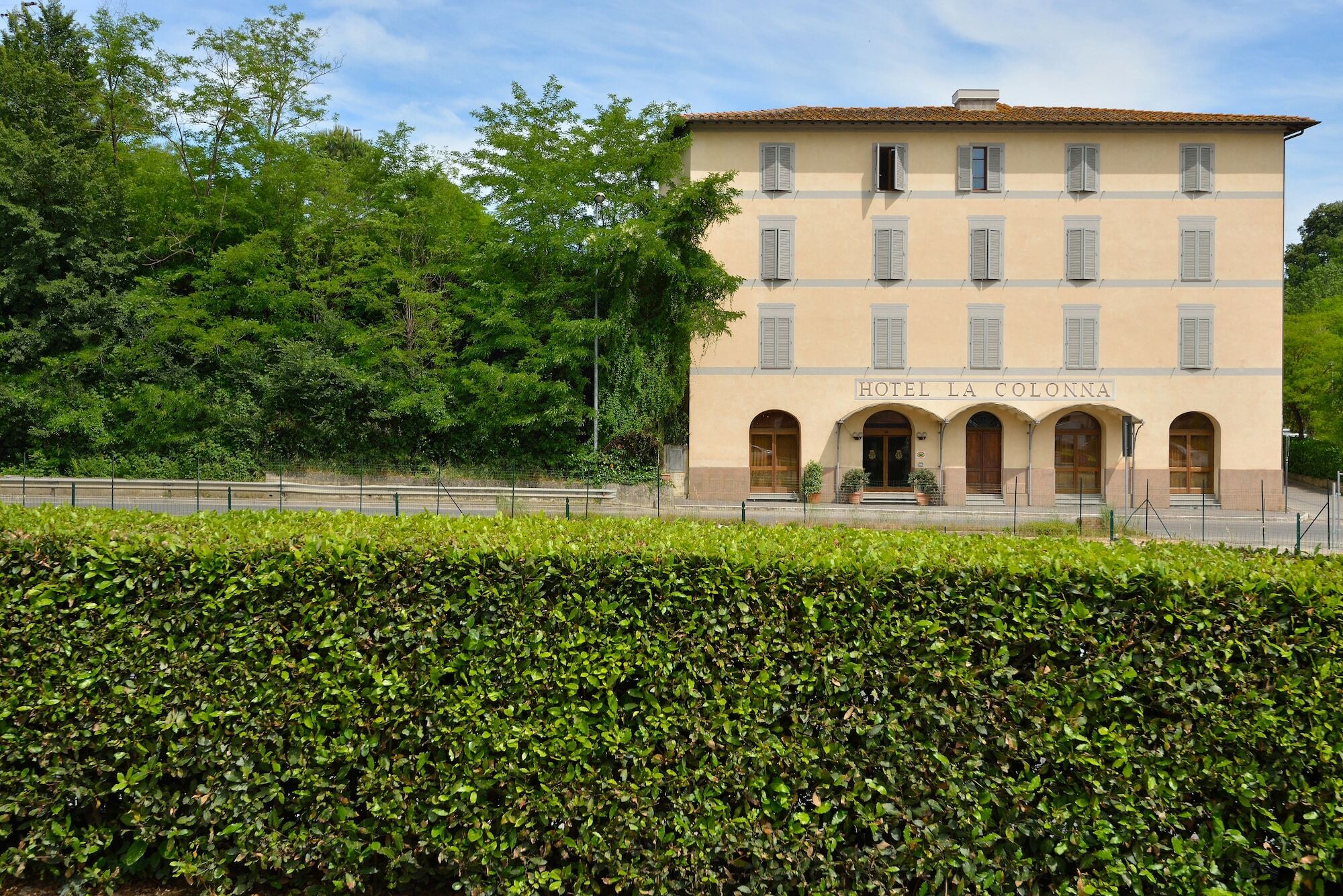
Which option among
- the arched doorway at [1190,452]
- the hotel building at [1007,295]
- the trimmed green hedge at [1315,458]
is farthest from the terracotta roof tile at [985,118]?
the trimmed green hedge at [1315,458]

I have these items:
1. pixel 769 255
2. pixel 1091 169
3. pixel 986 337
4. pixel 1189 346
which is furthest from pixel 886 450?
pixel 1091 169

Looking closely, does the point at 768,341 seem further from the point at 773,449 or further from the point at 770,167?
the point at 770,167

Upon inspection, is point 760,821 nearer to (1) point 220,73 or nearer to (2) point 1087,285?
(2) point 1087,285

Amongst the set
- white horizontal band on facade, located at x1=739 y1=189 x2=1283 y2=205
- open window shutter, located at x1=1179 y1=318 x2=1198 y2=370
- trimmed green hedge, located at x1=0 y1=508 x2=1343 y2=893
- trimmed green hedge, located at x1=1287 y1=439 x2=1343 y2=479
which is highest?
white horizontal band on facade, located at x1=739 y1=189 x2=1283 y2=205

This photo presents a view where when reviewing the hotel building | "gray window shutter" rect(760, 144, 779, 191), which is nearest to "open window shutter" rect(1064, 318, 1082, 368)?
the hotel building

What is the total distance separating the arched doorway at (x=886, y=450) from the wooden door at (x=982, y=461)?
2.43 m

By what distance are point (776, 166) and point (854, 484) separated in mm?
12533

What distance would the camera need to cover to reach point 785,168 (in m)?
29.9

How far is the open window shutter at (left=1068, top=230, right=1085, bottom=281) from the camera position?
29453mm

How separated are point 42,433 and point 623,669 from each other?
109ft

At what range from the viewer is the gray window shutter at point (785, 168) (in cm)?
2983

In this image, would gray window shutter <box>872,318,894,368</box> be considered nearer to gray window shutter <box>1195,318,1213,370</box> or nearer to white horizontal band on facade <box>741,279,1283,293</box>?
white horizontal band on facade <box>741,279,1283,293</box>

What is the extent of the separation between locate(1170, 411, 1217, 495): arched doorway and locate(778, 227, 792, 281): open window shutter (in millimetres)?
15970

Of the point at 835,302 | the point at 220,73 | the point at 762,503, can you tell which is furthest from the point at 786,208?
the point at 220,73
